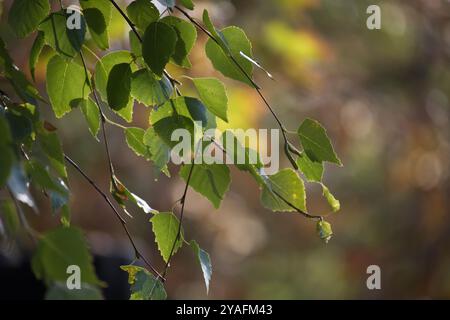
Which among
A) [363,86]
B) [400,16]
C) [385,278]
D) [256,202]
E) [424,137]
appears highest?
[400,16]

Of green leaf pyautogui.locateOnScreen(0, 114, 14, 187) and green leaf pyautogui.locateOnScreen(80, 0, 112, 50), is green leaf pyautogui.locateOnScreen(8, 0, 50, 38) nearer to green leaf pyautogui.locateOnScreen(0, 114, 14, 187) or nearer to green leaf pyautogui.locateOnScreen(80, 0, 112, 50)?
green leaf pyautogui.locateOnScreen(80, 0, 112, 50)

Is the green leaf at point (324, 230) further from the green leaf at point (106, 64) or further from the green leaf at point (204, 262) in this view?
the green leaf at point (106, 64)

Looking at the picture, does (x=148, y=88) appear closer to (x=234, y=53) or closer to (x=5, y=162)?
(x=234, y=53)

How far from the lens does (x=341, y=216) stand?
356 centimetres

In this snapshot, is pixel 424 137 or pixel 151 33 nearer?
pixel 151 33

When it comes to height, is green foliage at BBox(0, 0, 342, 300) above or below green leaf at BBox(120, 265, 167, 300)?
above

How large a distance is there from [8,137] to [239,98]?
1890 mm

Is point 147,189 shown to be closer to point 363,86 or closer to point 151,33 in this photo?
point 363,86

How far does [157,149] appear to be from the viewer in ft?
1.96

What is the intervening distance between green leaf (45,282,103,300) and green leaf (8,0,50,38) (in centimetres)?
21

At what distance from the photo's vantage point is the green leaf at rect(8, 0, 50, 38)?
58cm

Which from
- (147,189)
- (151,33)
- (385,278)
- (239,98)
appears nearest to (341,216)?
(385,278)
